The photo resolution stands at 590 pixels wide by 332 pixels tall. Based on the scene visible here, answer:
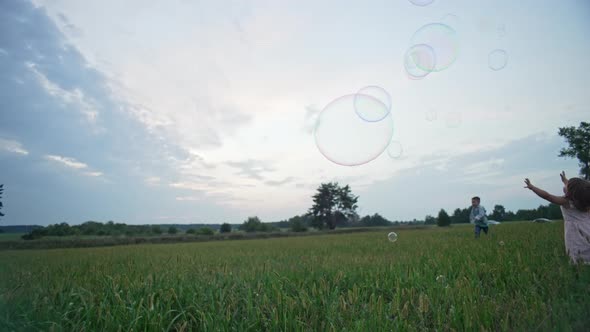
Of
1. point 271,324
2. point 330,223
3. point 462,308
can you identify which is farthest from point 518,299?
point 330,223

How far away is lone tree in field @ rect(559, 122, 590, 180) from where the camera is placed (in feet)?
159

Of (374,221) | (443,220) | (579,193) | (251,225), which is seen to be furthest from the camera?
(374,221)

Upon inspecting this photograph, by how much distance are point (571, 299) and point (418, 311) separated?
162 cm

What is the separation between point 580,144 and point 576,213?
2442 inches

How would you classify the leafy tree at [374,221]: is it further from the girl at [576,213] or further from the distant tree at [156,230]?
the girl at [576,213]

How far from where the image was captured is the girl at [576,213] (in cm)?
542

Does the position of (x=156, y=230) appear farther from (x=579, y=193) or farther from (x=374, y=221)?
(x=374, y=221)

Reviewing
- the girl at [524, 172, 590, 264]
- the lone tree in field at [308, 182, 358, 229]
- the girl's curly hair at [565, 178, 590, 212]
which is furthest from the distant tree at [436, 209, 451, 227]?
the girl's curly hair at [565, 178, 590, 212]

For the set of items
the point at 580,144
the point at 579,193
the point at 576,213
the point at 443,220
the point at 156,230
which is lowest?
the point at 156,230

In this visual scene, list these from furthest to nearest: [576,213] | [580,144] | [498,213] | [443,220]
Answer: [498,213], [443,220], [580,144], [576,213]

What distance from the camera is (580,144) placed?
4950 centimetres

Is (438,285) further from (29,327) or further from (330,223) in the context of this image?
(330,223)

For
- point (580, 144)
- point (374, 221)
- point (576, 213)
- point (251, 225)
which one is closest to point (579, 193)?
point (576, 213)

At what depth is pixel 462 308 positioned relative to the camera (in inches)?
120
